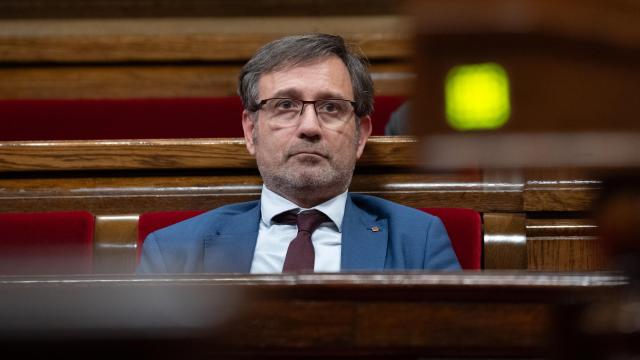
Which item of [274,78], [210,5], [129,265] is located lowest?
[129,265]

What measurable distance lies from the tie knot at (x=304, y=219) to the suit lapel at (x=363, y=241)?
0.05 feet

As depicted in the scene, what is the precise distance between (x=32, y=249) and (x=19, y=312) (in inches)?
13.3

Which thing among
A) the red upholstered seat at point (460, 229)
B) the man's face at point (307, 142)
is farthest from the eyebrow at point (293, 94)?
the red upholstered seat at point (460, 229)

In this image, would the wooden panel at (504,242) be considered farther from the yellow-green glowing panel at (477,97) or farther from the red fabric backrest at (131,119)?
the yellow-green glowing panel at (477,97)

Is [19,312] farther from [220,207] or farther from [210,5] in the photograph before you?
[210,5]

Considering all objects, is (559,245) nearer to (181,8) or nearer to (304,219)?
(304,219)

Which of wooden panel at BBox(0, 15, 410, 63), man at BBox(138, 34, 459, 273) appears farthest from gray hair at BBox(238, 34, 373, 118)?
wooden panel at BBox(0, 15, 410, 63)

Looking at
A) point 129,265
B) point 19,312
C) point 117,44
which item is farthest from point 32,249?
point 117,44

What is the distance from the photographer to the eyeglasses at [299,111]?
21.2 inches

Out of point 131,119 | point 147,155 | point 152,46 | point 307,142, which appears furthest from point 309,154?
point 152,46

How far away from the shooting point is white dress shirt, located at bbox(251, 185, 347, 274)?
50 centimetres

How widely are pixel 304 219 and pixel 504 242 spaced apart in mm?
125

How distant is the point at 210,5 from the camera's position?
3.28ft

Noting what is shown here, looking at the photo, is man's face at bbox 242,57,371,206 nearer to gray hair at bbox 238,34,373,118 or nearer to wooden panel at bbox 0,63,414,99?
gray hair at bbox 238,34,373,118
